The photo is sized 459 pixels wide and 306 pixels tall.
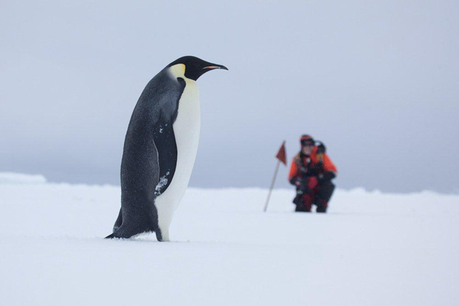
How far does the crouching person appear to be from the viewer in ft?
23.8

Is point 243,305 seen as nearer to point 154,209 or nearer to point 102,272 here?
point 102,272

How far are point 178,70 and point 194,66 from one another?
0.11m

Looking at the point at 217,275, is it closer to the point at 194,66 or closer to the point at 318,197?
the point at 194,66

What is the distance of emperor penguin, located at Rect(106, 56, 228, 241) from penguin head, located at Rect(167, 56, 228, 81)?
0.37 feet

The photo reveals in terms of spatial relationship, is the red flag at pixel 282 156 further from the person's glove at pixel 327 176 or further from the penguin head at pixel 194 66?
the penguin head at pixel 194 66

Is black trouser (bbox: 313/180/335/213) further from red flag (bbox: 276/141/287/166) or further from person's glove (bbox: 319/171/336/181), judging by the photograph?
red flag (bbox: 276/141/287/166)

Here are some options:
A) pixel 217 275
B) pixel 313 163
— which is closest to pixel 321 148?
pixel 313 163

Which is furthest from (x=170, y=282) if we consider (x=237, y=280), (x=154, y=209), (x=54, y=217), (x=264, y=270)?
(x=54, y=217)

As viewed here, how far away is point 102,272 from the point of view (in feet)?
5.51

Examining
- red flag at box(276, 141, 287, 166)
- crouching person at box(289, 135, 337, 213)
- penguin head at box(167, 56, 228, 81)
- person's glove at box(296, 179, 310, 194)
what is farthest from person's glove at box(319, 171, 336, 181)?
penguin head at box(167, 56, 228, 81)

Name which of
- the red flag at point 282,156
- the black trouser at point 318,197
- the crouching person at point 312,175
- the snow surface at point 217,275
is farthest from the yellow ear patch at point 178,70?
the red flag at point 282,156

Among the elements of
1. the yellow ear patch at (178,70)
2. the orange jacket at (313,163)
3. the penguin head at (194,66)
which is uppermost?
the penguin head at (194,66)

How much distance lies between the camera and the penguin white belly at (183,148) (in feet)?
9.25

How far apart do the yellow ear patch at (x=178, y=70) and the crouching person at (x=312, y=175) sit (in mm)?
4550
